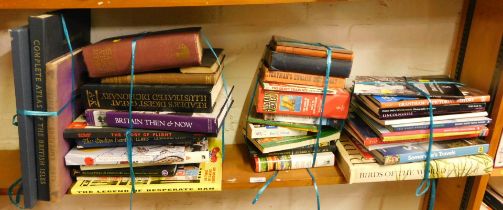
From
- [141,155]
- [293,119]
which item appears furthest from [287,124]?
[141,155]

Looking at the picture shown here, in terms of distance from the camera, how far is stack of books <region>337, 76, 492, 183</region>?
0.94 meters

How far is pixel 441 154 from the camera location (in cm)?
97

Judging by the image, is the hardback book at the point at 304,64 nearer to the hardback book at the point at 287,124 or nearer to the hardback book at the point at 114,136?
the hardback book at the point at 287,124

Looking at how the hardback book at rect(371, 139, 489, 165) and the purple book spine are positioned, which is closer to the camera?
the purple book spine

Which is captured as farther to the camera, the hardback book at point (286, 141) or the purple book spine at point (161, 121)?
the hardback book at point (286, 141)

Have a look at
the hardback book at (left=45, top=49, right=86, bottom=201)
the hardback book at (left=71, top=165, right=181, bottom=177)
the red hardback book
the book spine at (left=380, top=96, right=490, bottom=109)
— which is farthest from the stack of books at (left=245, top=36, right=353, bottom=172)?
the hardback book at (left=45, top=49, right=86, bottom=201)

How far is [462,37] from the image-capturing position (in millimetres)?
1133

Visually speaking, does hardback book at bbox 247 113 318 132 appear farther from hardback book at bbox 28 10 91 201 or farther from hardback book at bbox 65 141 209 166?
hardback book at bbox 28 10 91 201

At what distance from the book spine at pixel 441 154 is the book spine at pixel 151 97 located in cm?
48

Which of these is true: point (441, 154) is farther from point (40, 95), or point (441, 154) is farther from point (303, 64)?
point (40, 95)

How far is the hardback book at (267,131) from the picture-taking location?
3.16ft

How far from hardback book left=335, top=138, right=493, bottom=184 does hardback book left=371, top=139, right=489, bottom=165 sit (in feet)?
0.04

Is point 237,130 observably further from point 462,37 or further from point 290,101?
point 462,37

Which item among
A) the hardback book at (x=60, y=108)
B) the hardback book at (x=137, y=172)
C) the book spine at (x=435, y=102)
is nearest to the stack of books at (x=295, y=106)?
the book spine at (x=435, y=102)
